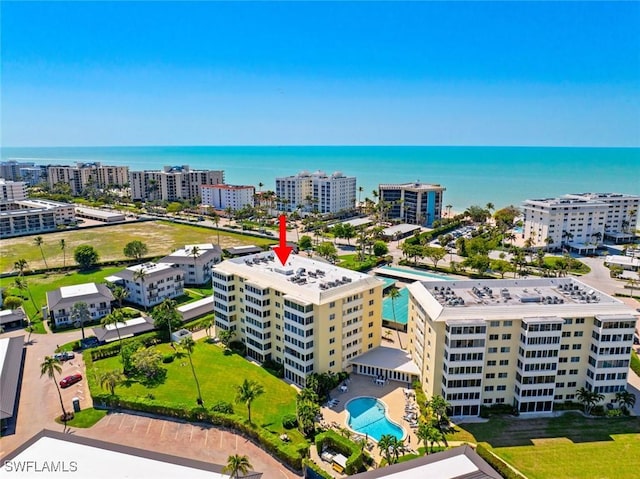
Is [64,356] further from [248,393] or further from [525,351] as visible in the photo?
[525,351]

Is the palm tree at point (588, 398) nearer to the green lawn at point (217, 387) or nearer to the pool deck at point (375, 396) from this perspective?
the pool deck at point (375, 396)

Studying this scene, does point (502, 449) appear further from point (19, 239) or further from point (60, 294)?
point (19, 239)

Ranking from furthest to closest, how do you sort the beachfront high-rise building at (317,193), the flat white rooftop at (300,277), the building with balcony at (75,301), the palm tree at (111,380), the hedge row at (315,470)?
1. the beachfront high-rise building at (317,193)
2. the building with balcony at (75,301)
3. the flat white rooftop at (300,277)
4. the palm tree at (111,380)
5. the hedge row at (315,470)

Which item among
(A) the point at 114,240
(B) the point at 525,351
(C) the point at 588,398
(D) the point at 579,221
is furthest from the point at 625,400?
(A) the point at 114,240

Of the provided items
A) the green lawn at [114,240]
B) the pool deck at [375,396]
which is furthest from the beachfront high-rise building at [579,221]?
the pool deck at [375,396]

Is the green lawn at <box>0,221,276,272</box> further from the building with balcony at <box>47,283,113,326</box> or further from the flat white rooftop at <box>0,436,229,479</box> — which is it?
the flat white rooftop at <box>0,436,229,479</box>

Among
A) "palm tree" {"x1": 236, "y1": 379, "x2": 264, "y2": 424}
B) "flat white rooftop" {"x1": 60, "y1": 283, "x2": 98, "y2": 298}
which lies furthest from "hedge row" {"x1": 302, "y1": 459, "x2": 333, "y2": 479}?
"flat white rooftop" {"x1": 60, "y1": 283, "x2": 98, "y2": 298}
